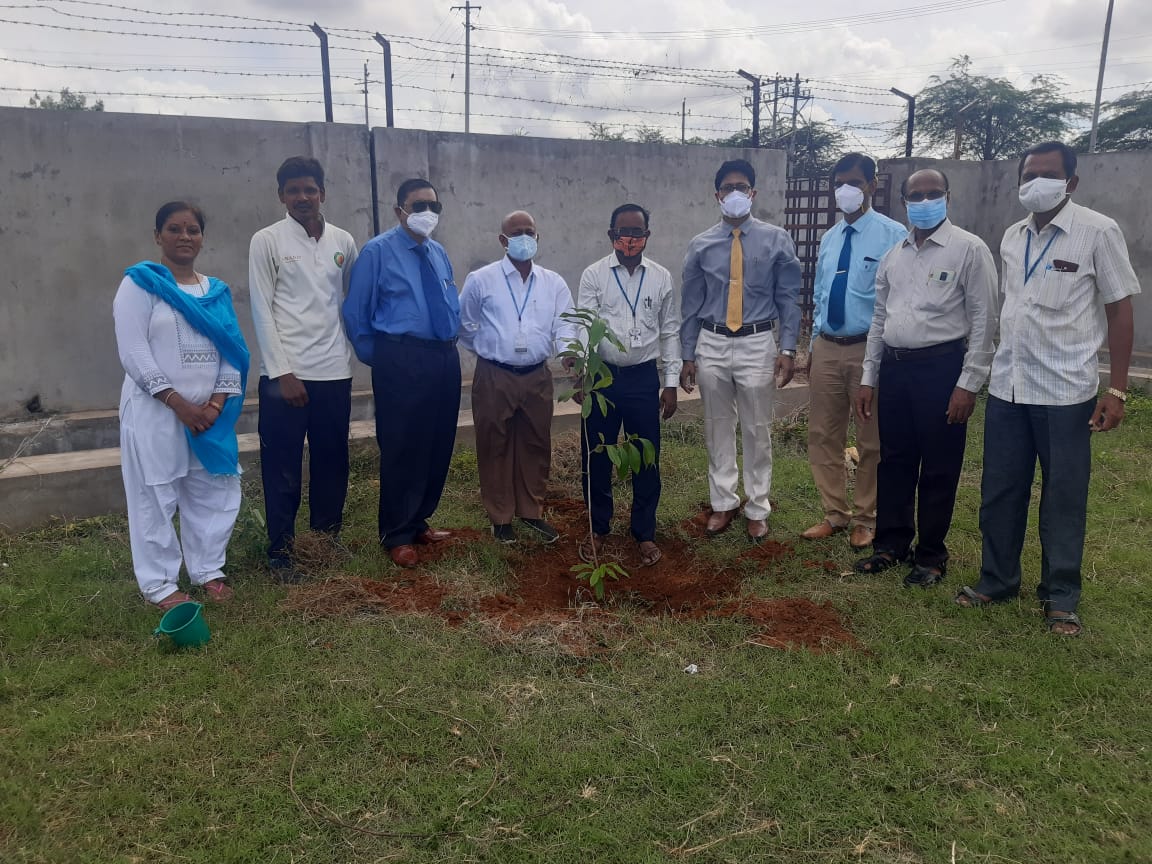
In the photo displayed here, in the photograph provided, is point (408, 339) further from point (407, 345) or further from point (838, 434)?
point (838, 434)

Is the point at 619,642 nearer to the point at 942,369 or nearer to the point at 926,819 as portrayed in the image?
the point at 926,819

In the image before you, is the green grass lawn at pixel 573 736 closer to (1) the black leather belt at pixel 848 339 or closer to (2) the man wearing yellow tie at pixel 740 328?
(2) the man wearing yellow tie at pixel 740 328

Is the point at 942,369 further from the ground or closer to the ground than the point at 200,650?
further from the ground

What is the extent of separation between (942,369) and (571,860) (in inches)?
113

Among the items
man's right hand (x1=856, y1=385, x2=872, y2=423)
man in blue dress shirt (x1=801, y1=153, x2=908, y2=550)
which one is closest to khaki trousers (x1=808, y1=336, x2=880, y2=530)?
man in blue dress shirt (x1=801, y1=153, x2=908, y2=550)

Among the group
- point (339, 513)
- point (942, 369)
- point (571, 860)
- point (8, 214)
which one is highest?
point (8, 214)

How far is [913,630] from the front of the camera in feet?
11.8

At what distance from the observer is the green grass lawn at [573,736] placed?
94.6 inches

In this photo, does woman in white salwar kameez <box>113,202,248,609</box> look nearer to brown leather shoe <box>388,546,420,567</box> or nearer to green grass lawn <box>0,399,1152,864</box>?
green grass lawn <box>0,399,1152,864</box>

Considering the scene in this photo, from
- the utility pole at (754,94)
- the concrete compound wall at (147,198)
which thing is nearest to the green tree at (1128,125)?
the utility pole at (754,94)

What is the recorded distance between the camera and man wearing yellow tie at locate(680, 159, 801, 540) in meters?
4.64

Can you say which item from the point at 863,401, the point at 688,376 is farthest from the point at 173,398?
the point at 863,401

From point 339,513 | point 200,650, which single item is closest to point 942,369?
point 339,513

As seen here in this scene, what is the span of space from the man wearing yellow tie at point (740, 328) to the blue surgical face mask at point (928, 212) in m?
0.74
